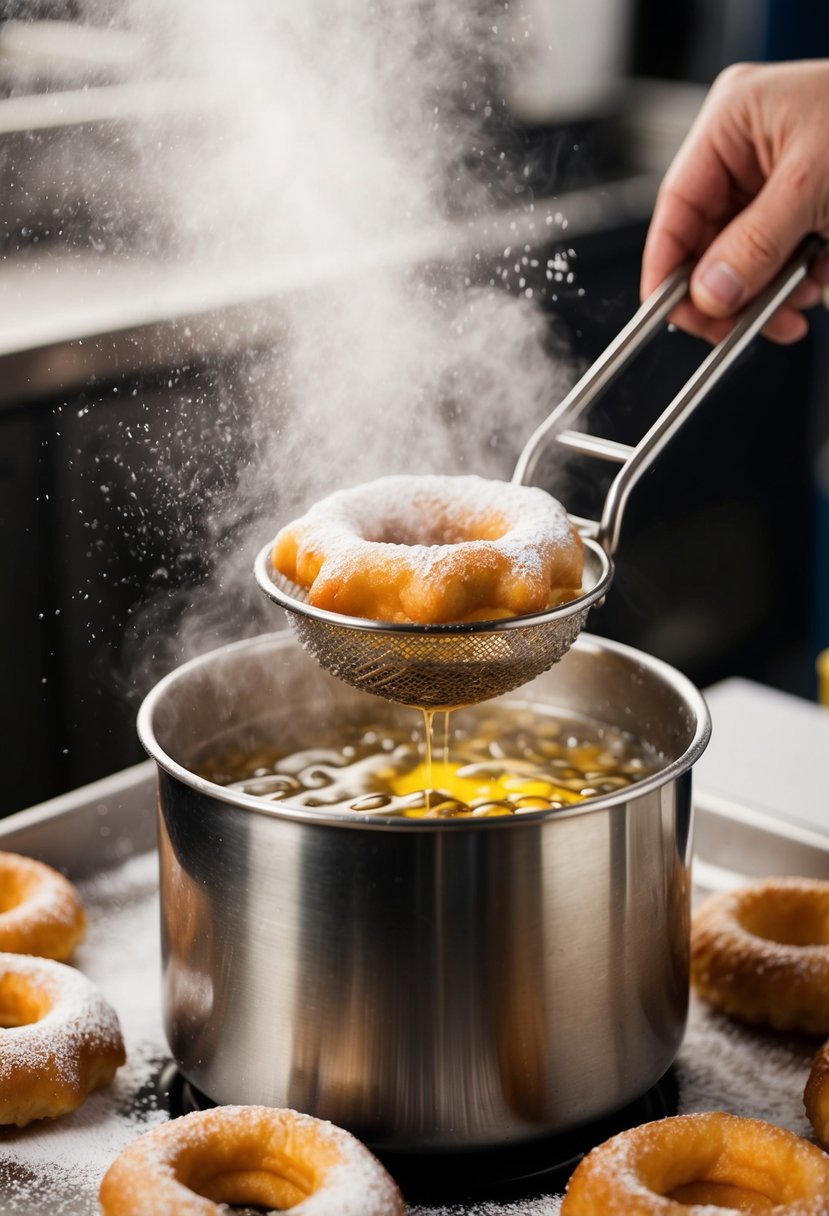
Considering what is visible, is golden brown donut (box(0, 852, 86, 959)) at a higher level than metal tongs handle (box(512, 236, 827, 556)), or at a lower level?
lower

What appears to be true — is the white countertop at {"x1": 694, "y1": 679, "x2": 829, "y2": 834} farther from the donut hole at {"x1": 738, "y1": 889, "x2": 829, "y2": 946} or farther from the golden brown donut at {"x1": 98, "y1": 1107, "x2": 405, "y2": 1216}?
the golden brown donut at {"x1": 98, "y1": 1107, "x2": 405, "y2": 1216}

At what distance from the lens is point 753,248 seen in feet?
4.97

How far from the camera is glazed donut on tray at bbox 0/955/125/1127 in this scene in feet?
3.39

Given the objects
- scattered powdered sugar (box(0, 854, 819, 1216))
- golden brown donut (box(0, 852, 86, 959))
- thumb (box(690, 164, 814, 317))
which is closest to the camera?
scattered powdered sugar (box(0, 854, 819, 1216))

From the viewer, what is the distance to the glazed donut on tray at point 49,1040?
103 centimetres

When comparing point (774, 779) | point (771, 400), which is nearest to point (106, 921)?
point (774, 779)

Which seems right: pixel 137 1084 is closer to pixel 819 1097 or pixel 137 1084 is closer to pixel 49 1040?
pixel 49 1040

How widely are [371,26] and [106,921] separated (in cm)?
101

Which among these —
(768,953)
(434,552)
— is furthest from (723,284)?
(768,953)

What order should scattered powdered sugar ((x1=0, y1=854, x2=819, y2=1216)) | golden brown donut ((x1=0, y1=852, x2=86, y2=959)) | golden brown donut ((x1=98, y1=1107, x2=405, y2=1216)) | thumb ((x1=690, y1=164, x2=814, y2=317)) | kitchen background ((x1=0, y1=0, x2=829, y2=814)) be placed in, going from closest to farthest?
golden brown donut ((x1=98, y1=1107, x2=405, y2=1216)), scattered powdered sugar ((x1=0, y1=854, x2=819, y2=1216)), golden brown donut ((x1=0, y1=852, x2=86, y2=959)), kitchen background ((x1=0, y1=0, x2=829, y2=814)), thumb ((x1=690, y1=164, x2=814, y2=317))

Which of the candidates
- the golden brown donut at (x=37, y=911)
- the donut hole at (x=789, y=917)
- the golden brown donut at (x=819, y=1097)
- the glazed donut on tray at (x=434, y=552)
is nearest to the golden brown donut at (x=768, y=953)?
the donut hole at (x=789, y=917)

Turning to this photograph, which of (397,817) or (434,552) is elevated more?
(434,552)

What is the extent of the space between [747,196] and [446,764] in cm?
85

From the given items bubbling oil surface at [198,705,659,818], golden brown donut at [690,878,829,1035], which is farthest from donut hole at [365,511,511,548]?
golden brown donut at [690,878,829,1035]
